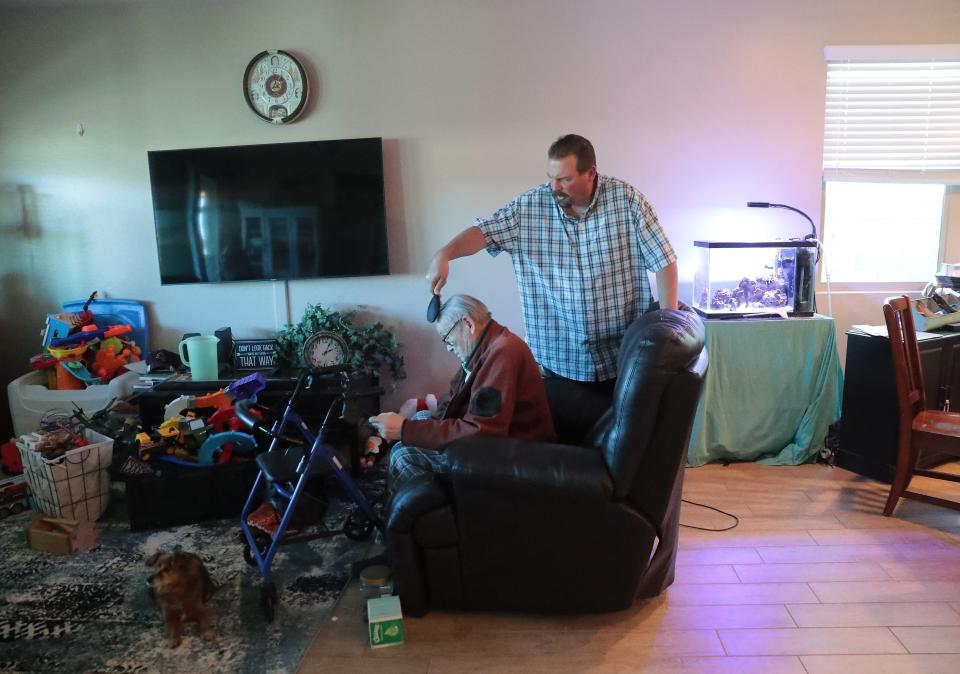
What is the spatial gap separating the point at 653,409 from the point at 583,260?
0.86 meters

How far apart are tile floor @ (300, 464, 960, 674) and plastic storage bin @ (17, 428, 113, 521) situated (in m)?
1.37

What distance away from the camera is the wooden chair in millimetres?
2734

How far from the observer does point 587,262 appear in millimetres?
2502

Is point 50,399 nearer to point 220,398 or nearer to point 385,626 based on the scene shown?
point 220,398

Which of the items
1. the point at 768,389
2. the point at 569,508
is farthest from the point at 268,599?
the point at 768,389

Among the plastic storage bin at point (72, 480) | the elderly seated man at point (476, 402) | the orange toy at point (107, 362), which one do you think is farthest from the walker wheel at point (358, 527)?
the orange toy at point (107, 362)

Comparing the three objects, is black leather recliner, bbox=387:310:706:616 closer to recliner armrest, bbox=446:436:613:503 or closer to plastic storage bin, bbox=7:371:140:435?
recliner armrest, bbox=446:436:613:503

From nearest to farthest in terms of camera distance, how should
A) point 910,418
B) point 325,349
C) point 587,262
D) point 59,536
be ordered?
point 587,262 → point 59,536 → point 910,418 → point 325,349

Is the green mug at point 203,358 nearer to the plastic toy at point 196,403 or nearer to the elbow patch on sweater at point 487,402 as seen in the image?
the plastic toy at point 196,403

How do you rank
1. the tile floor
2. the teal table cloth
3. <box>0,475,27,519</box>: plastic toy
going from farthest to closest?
the teal table cloth < <box>0,475,27,519</box>: plastic toy < the tile floor

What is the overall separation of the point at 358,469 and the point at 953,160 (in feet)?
12.0

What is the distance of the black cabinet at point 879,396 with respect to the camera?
125 inches

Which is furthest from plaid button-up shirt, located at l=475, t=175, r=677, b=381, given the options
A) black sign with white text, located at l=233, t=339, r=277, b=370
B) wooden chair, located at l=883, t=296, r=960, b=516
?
black sign with white text, located at l=233, t=339, r=277, b=370

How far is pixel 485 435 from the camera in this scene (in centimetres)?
204
